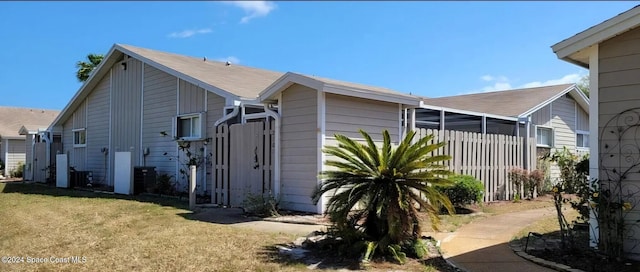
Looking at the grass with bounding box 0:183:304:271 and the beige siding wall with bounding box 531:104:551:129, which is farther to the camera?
the beige siding wall with bounding box 531:104:551:129

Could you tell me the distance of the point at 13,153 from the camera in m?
29.1

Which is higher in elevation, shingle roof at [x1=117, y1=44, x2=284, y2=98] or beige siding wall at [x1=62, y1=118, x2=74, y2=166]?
shingle roof at [x1=117, y1=44, x2=284, y2=98]

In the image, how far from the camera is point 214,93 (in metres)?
13.7

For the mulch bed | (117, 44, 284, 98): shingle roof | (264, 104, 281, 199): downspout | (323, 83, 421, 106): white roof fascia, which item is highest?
(117, 44, 284, 98): shingle roof

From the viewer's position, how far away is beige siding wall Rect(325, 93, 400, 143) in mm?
9859

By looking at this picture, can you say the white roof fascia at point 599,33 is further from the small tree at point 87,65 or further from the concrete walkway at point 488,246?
the small tree at point 87,65

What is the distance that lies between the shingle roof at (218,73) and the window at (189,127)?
4.38 feet

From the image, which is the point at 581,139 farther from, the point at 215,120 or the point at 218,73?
the point at 215,120

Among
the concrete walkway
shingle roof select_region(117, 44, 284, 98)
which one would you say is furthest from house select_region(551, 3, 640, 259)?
shingle roof select_region(117, 44, 284, 98)

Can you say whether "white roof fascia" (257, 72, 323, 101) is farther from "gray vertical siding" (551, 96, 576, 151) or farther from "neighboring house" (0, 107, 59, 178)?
"neighboring house" (0, 107, 59, 178)

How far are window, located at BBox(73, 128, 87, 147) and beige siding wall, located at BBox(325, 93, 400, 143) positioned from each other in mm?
14498

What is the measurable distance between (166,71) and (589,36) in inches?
479

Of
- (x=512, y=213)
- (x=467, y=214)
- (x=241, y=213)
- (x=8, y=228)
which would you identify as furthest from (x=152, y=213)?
(x=512, y=213)

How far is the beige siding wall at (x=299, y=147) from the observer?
32.3 feet
